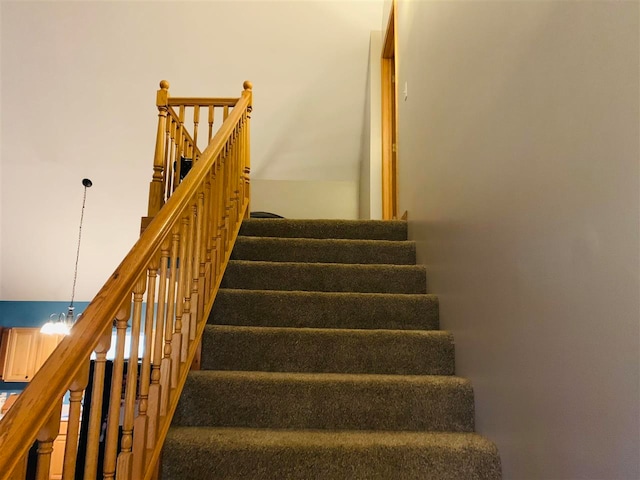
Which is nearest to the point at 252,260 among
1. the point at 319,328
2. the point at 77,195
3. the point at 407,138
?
the point at 319,328

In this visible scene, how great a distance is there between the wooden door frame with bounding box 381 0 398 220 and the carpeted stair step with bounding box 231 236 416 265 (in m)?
1.41

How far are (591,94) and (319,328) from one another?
155 cm

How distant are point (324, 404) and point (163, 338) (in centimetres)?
63

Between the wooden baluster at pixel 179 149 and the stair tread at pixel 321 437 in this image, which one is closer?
the stair tread at pixel 321 437

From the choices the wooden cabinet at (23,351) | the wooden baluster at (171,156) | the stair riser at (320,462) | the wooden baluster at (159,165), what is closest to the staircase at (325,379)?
the stair riser at (320,462)

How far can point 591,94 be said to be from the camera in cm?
101

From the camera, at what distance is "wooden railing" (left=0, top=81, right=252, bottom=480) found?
89 centimetres

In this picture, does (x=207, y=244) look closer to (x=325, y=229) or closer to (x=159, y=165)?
(x=325, y=229)

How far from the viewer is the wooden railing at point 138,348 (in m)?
0.89

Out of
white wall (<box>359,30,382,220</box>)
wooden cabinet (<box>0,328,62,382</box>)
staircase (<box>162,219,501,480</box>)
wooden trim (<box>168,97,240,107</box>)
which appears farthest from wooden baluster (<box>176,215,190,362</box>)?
wooden cabinet (<box>0,328,62,382</box>)

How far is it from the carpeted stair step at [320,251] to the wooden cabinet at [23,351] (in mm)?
4969

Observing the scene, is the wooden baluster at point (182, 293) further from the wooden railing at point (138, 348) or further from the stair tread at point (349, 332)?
the stair tread at point (349, 332)

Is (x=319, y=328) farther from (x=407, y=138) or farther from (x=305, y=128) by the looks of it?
(x=305, y=128)

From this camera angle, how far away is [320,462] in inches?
60.0
